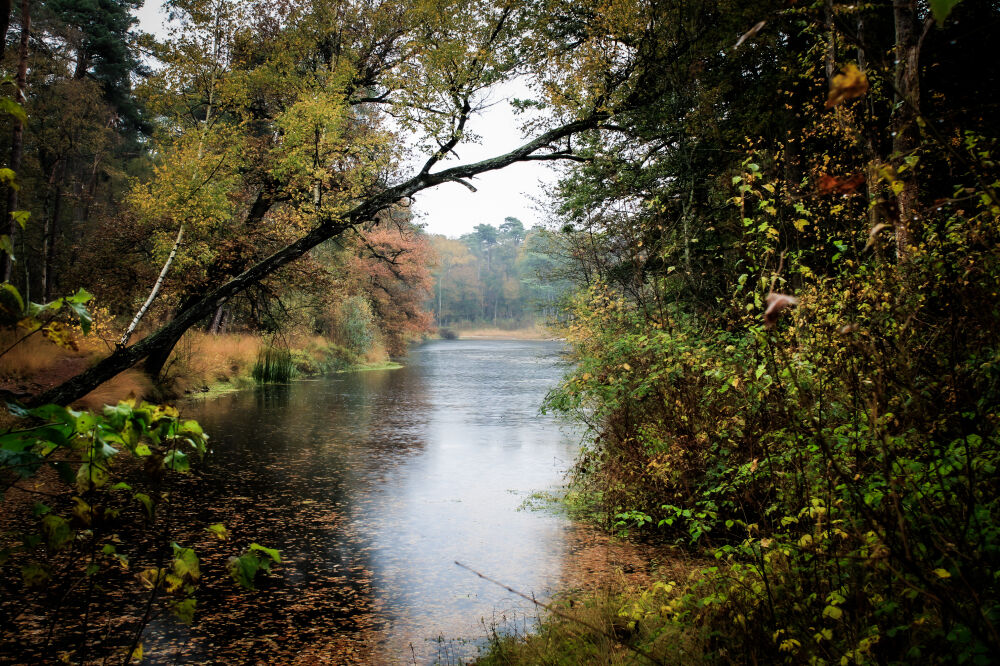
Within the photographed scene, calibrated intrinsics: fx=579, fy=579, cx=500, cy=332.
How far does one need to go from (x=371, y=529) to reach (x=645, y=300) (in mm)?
3770

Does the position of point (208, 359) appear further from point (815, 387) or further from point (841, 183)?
point (841, 183)

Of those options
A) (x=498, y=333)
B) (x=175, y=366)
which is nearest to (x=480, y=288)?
(x=498, y=333)

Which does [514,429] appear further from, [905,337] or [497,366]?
[497,366]

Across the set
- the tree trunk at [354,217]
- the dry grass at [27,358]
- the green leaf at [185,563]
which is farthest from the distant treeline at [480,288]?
the green leaf at [185,563]

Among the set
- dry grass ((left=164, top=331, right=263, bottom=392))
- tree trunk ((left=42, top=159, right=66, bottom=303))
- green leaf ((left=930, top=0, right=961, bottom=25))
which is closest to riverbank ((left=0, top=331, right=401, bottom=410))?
dry grass ((left=164, top=331, right=263, bottom=392))

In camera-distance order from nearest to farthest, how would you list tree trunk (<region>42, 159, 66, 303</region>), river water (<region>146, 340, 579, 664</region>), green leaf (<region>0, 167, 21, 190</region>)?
green leaf (<region>0, 167, 21, 190</region>)
river water (<region>146, 340, 579, 664</region>)
tree trunk (<region>42, 159, 66, 303</region>)

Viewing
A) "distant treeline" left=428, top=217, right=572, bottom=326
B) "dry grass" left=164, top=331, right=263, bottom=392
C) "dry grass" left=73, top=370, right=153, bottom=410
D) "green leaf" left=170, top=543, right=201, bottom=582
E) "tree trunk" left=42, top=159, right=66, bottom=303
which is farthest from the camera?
"distant treeline" left=428, top=217, right=572, bottom=326

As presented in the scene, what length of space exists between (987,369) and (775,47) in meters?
7.65

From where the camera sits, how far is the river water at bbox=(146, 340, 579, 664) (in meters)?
3.80

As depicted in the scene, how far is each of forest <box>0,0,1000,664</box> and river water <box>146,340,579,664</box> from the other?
0.92ft

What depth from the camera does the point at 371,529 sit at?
596 centimetres

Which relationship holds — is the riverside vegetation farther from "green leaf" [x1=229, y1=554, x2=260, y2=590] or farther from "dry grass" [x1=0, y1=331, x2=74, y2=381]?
"dry grass" [x1=0, y1=331, x2=74, y2=381]

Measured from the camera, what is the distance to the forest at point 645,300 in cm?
194

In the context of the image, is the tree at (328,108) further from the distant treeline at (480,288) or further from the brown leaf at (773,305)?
the distant treeline at (480,288)
